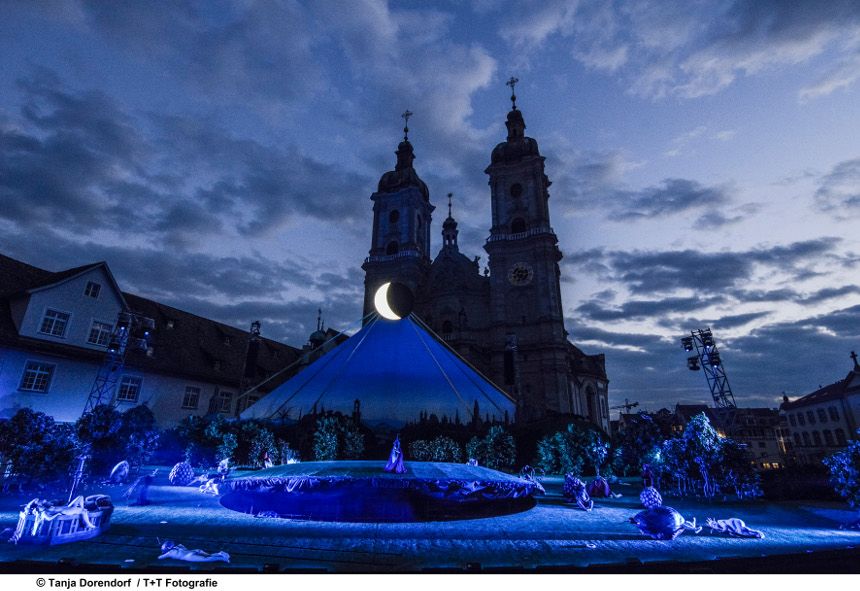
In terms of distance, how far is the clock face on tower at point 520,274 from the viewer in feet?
166

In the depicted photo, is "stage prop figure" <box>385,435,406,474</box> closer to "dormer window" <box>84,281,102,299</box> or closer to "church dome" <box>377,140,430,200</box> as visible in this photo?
"dormer window" <box>84,281,102,299</box>

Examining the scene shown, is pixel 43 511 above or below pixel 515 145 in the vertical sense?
below

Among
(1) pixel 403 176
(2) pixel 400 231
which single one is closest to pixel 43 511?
(2) pixel 400 231

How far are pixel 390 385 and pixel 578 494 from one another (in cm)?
1405

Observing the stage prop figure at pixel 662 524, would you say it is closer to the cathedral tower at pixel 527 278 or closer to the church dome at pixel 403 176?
the cathedral tower at pixel 527 278

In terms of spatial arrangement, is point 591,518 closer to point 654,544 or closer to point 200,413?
point 654,544

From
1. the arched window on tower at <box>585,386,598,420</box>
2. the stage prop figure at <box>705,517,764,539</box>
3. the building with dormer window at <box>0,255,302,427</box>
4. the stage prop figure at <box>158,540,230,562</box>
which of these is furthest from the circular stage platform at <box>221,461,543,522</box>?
the arched window on tower at <box>585,386,598,420</box>

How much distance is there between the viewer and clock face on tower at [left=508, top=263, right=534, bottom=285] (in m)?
50.6

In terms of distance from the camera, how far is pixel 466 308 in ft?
173

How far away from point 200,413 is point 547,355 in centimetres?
3592

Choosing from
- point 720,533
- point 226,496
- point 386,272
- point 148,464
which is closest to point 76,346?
point 148,464

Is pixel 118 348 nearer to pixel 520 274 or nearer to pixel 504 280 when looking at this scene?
pixel 504 280

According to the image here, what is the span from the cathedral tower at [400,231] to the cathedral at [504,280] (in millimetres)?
164

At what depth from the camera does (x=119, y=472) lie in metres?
16.3
